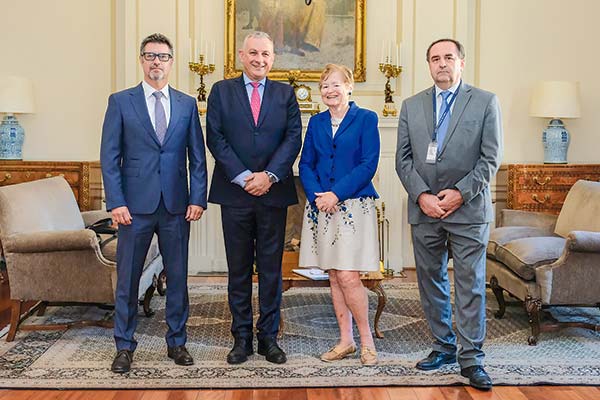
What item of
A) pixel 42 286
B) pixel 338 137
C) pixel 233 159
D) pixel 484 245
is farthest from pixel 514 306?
pixel 42 286

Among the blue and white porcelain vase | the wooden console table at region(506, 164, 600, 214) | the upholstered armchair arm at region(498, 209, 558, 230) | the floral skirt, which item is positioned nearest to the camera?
the floral skirt

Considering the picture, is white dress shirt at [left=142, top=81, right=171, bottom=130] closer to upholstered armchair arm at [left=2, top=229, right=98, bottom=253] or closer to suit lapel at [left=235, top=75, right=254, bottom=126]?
suit lapel at [left=235, top=75, right=254, bottom=126]

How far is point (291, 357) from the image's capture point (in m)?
3.83

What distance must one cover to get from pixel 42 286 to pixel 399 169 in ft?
6.95

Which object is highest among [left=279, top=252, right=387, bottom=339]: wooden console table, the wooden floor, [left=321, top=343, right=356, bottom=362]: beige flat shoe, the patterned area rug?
[left=279, top=252, right=387, bottom=339]: wooden console table

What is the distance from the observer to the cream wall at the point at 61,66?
6508 millimetres

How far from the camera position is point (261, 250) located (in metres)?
3.70

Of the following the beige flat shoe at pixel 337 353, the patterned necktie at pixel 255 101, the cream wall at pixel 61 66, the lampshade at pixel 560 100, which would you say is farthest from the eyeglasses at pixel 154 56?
Result: the lampshade at pixel 560 100

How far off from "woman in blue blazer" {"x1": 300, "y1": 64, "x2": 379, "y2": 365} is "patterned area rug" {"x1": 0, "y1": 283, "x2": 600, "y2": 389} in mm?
295

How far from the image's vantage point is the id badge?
348 centimetres

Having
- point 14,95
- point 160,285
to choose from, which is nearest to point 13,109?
point 14,95

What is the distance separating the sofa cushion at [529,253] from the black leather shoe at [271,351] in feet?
4.92

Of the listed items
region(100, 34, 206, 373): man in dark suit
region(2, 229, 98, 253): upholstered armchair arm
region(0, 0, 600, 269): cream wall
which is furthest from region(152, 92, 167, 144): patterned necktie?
region(0, 0, 600, 269): cream wall

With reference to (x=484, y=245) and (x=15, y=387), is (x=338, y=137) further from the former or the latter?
(x=15, y=387)
